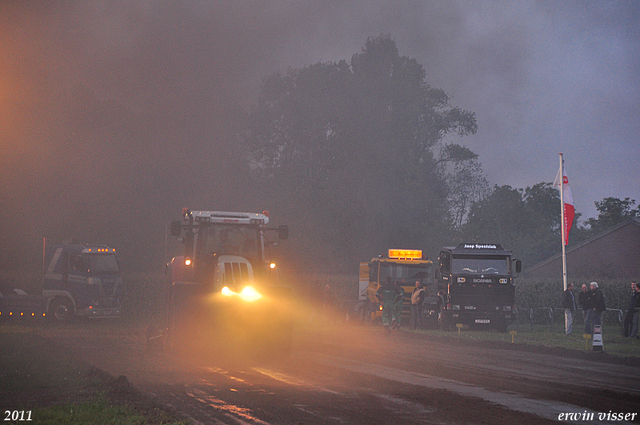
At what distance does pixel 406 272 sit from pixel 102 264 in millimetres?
13381

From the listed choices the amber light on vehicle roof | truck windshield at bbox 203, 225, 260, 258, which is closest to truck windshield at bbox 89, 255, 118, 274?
the amber light on vehicle roof

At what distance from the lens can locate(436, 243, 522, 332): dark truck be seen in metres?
27.4

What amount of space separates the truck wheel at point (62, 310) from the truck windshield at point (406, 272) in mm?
13424

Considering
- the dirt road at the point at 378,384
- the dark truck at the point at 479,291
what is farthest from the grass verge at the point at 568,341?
the dirt road at the point at 378,384

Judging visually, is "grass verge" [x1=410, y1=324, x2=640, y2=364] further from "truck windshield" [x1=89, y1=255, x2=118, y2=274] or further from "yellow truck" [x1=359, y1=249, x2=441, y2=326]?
"truck windshield" [x1=89, y1=255, x2=118, y2=274]

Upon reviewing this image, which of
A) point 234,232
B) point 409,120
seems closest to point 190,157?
point 409,120

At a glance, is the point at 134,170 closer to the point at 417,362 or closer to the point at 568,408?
the point at 417,362

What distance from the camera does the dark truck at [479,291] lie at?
27.4 metres

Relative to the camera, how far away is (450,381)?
41.4ft

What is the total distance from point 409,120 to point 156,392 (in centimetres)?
5548

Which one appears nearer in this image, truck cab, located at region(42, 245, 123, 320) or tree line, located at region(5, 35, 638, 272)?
truck cab, located at region(42, 245, 123, 320)

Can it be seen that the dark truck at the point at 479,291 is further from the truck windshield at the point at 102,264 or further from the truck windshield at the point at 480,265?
the truck windshield at the point at 102,264

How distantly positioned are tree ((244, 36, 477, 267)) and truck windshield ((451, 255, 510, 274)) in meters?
33.6

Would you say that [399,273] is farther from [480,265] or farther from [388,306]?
[388,306]
